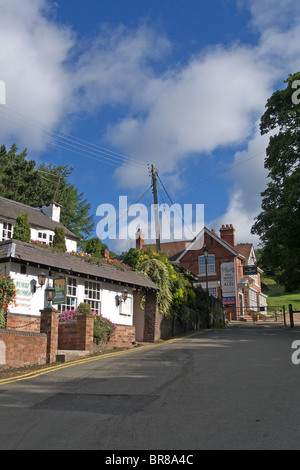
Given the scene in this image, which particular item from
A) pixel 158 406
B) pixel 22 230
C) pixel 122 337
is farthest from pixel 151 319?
pixel 158 406

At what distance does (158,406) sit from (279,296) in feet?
221

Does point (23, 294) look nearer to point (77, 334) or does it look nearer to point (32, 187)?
point (77, 334)

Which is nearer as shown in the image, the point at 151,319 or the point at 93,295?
the point at 93,295

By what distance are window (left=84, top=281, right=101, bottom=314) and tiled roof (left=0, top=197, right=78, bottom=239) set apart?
8.77m

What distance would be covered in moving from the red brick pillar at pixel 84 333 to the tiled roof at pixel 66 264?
282 centimetres

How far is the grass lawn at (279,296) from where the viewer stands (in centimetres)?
6127

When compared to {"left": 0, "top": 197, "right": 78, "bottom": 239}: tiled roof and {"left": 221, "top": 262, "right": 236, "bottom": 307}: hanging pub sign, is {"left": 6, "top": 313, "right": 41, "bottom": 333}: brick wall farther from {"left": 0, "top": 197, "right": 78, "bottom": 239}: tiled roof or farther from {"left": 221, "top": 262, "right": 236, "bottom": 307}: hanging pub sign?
{"left": 221, "top": 262, "right": 236, "bottom": 307}: hanging pub sign

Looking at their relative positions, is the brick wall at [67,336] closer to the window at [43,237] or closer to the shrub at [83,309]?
the shrub at [83,309]

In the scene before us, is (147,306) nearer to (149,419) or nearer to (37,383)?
(37,383)

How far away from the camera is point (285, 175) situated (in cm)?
2533

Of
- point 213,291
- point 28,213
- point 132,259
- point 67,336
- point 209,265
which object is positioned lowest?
point 67,336

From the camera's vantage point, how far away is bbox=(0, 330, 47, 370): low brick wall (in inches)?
511
